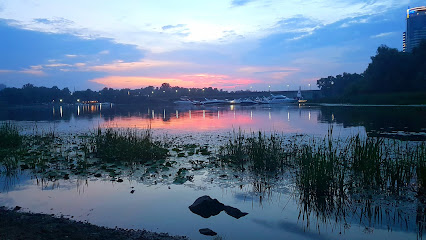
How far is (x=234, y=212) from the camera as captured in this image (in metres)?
8.80

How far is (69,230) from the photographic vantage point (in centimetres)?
717

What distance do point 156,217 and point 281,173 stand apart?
5.93 meters

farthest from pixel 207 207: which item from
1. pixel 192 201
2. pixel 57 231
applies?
pixel 57 231

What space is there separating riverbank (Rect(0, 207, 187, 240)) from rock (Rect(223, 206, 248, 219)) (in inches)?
78.1

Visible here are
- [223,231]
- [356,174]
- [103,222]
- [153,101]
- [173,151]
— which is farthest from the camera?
[153,101]

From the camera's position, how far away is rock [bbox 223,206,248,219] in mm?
8703

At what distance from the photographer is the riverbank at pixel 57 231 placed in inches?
266

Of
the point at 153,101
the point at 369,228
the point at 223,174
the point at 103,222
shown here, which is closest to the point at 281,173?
the point at 223,174

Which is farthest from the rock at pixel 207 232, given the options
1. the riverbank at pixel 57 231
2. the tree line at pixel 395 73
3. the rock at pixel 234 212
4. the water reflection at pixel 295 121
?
the tree line at pixel 395 73

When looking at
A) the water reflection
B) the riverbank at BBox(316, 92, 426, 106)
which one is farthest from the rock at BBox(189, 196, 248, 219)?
the riverbank at BBox(316, 92, 426, 106)

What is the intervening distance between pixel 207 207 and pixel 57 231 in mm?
3865

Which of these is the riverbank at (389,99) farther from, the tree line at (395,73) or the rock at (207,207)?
the rock at (207,207)

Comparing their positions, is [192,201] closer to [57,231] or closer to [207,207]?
[207,207]

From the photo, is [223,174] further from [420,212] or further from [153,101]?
[153,101]
